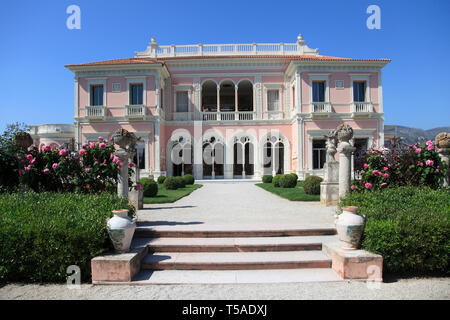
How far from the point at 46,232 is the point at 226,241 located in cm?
288

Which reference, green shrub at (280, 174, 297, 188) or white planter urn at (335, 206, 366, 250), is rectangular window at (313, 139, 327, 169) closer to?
green shrub at (280, 174, 297, 188)

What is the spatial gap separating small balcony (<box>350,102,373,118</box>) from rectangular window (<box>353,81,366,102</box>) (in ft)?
2.56

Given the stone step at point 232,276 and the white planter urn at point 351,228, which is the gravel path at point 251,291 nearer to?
the stone step at point 232,276

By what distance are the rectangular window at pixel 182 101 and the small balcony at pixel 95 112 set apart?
21.7ft

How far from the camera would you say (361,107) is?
24188 mm

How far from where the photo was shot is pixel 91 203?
545 cm

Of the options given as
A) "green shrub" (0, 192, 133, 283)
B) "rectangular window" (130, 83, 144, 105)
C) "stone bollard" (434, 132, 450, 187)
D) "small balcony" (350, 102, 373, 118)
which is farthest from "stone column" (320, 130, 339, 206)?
"rectangular window" (130, 83, 144, 105)

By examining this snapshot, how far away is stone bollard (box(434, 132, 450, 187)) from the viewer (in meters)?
7.19

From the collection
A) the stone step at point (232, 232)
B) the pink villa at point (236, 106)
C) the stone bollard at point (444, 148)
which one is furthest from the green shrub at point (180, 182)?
the stone bollard at point (444, 148)

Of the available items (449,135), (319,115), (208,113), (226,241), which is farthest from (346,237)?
(208,113)

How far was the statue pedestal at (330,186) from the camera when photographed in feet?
31.1

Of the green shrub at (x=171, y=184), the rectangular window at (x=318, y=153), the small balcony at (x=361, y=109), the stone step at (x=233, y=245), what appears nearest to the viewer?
the stone step at (x=233, y=245)
